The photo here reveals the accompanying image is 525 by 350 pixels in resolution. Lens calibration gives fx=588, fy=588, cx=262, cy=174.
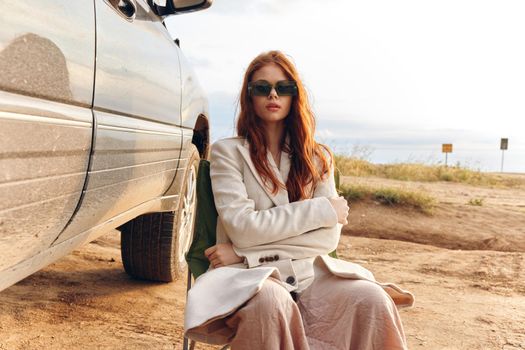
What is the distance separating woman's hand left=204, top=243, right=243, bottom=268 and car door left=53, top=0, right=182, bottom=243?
1.45ft

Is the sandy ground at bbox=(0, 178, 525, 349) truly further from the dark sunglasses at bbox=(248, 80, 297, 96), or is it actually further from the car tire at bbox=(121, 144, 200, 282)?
the dark sunglasses at bbox=(248, 80, 297, 96)

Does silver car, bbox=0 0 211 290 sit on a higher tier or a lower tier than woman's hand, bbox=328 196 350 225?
higher

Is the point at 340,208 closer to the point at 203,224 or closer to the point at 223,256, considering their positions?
the point at 223,256

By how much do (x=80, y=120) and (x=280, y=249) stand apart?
0.93 metres

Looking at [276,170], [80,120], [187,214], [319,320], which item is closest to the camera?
[80,120]

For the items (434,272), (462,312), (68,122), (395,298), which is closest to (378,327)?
(395,298)

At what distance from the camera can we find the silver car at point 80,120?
1.43 meters

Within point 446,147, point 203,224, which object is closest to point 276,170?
point 203,224

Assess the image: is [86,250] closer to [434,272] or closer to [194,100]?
[194,100]

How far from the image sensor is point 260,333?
186 cm

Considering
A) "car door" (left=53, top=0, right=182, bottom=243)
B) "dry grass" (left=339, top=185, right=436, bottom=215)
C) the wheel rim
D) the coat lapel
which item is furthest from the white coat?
"dry grass" (left=339, top=185, right=436, bottom=215)

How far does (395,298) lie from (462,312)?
1971 millimetres

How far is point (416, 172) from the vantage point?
51.0ft

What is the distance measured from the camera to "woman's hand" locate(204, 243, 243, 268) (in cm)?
232
